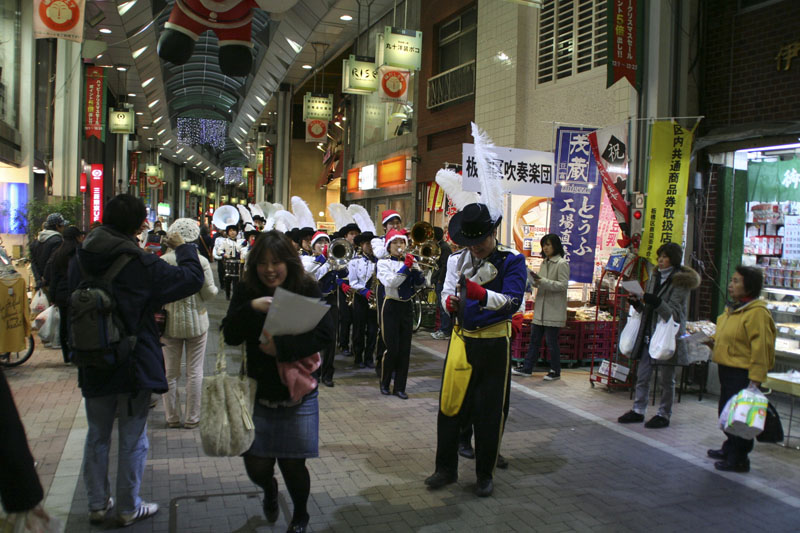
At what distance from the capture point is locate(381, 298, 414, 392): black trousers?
741 centimetres

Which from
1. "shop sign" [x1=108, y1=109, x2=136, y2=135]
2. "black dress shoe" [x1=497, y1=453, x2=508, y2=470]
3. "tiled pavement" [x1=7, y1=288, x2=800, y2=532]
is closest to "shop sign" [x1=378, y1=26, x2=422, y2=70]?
"tiled pavement" [x1=7, y1=288, x2=800, y2=532]

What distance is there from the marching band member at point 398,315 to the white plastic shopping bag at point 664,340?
2.64 m

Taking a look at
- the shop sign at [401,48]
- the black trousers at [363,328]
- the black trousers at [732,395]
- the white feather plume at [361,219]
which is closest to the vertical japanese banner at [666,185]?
the black trousers at [732,395]

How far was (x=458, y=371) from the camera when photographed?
184 inches

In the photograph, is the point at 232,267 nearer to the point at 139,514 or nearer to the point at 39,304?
the point at 39,304

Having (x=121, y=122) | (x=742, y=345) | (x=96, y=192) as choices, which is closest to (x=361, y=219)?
(x=742, y=345)

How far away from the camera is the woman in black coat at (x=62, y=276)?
6.59m

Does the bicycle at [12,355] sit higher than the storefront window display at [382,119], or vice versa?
the storefront window display at [382,119]

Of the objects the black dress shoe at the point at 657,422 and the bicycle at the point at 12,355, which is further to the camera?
the bicycle at the point at 12,355

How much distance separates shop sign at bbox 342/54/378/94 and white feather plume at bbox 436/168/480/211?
9.13 meters

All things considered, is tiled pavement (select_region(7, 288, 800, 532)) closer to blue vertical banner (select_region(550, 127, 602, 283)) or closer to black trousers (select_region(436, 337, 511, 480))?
black trousers (select_region(436, 337, 511, 480))

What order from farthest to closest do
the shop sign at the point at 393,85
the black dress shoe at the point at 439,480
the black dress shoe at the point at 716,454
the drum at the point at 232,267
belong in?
the drum at the point at 232,267 → the shop sign at the point at 393,85 → the black dress shoe at the point at 716,454 → the black dress shoe at the point at 439,480

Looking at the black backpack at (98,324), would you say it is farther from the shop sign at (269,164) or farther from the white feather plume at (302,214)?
the shop sign at (269,164)

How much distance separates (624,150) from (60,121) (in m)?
16.4
